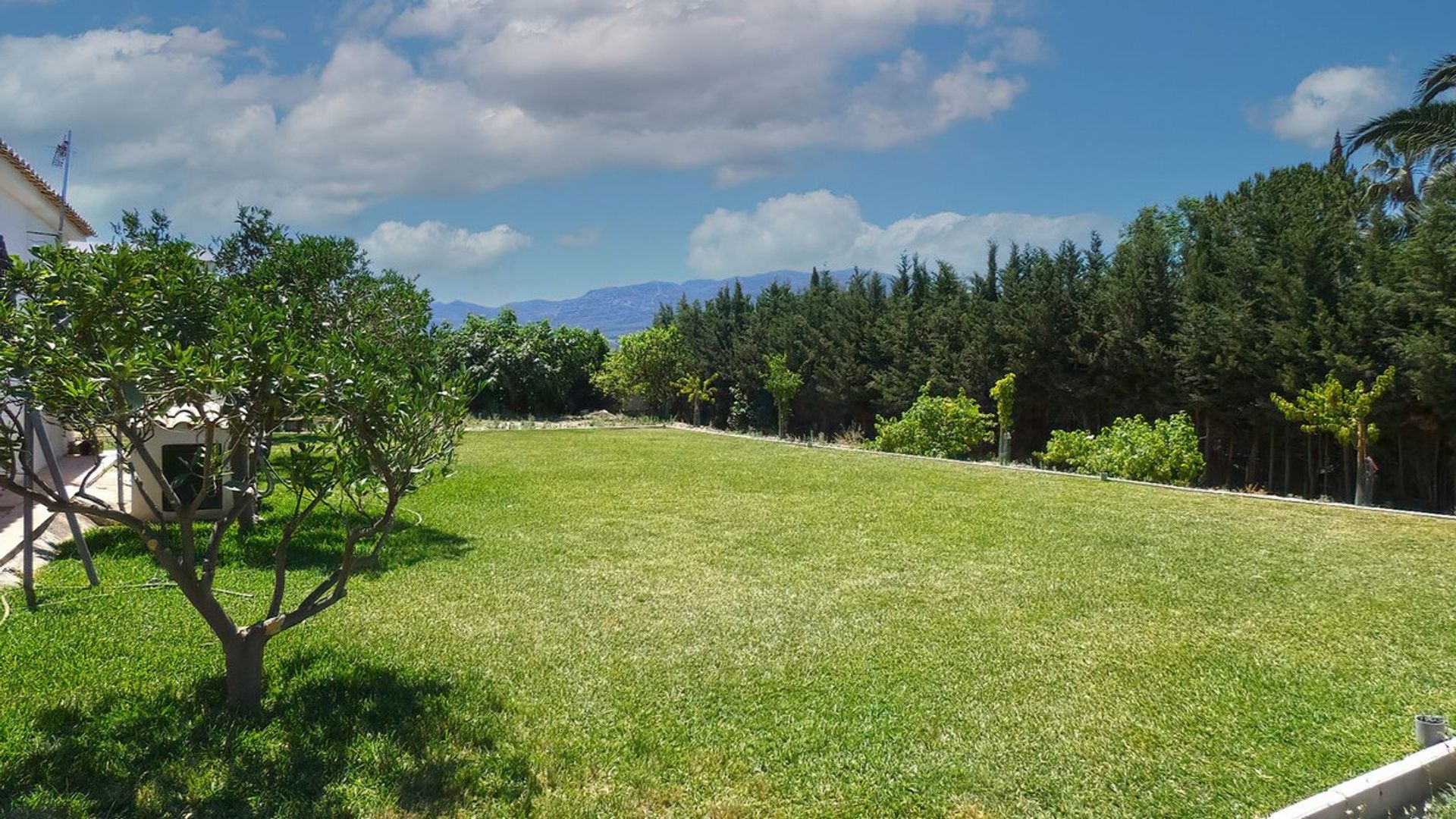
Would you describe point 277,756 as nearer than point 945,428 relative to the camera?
Yes

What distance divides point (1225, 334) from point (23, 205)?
1867 centimetres

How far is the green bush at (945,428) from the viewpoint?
1739 cm

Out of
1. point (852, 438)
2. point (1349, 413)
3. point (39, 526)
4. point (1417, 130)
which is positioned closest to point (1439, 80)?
point (1417, 130)

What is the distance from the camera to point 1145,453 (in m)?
13.2

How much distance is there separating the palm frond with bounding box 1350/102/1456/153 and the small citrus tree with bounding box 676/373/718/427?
18578 millimetres

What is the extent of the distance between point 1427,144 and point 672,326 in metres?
20.9

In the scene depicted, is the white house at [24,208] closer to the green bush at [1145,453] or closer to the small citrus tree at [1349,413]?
the green bush at [1145,453]

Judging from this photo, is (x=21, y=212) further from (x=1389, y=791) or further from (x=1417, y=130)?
(x=1417, y=130)

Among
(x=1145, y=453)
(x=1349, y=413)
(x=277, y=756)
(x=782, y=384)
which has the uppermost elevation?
(x=782, y=384)

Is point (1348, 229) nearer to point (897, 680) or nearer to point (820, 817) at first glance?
point (897, 680)

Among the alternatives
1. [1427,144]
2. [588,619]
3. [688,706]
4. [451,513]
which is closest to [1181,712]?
[688,706]

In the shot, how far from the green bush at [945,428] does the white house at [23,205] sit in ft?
47.6

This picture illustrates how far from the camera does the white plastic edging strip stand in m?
3.09

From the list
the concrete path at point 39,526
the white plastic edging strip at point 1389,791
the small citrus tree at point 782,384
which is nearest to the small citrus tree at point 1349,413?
the white plastic edging strip at point 1389,791
